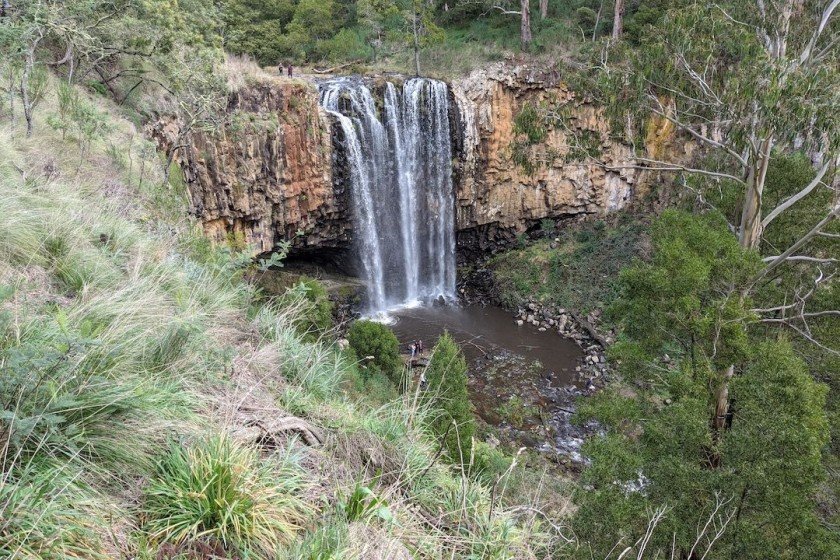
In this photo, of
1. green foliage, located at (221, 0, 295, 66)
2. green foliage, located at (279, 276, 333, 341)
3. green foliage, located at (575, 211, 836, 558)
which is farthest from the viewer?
green foliage, located at (221, 0, 295, 66)

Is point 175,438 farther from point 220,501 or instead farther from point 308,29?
point 308,29

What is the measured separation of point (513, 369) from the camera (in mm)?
14680

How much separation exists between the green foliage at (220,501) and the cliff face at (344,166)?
814 centimetres

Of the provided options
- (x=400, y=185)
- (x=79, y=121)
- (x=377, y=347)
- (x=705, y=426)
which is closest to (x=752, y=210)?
(x=705, y=426)

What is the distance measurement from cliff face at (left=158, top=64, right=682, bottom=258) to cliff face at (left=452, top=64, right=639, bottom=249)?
4cm

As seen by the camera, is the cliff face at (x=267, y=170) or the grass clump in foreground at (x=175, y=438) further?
the cliff face at (x=267, y=170)

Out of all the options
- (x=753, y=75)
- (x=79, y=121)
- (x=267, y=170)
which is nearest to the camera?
(x=753, y=75)

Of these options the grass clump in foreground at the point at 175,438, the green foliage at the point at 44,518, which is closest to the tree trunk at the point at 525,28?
the grass clump in foreground at the point at 175,438

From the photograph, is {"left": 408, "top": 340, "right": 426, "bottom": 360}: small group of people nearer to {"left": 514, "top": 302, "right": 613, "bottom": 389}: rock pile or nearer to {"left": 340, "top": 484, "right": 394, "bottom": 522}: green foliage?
{"left": 514, "top": 302, "right": 613, "bottom": 389}: rock pile

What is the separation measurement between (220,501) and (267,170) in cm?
1418

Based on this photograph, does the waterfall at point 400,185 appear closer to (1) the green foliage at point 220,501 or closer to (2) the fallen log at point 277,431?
(2) the fallen log at point 277,431

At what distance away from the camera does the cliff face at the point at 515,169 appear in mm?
18188

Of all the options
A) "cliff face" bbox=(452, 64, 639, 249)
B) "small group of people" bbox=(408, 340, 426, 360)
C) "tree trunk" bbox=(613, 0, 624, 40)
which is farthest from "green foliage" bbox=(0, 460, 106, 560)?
"tree trunk" bbox=(613, 0, 624, 40)

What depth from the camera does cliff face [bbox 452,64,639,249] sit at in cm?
1819
